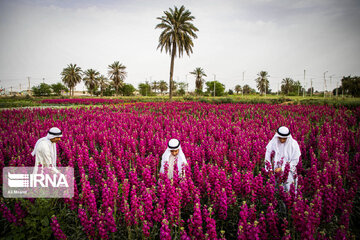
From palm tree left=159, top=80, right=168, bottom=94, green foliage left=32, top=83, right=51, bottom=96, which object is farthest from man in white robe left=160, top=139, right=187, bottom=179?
palm tree left=159, top=80, right=168, bottom=94

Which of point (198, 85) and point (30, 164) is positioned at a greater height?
point (198, 85)

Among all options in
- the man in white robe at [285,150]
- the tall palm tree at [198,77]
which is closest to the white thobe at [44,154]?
the man in white robe at [285,150]

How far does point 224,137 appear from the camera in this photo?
8672 millimetres

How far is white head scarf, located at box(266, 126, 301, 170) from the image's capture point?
4695mm

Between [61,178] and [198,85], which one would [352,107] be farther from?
[198,85]

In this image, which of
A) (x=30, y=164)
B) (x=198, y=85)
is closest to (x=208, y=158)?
(x=30, y=164)

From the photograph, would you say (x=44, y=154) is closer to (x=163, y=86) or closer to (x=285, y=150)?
(x=285, y=150)

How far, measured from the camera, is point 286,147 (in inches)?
192

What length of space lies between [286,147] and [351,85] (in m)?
91.7

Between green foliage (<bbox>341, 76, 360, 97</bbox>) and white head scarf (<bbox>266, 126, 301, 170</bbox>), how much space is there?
87621mm

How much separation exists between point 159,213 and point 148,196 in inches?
12.7

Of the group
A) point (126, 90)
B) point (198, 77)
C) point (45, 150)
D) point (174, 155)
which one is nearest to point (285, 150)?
point (174, 155)

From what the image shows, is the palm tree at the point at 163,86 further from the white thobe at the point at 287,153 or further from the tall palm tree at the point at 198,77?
the white thobe at the point at 287,153

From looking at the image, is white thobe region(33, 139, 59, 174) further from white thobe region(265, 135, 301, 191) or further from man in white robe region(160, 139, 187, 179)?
white thobe region(265, 135, 301, 191)
